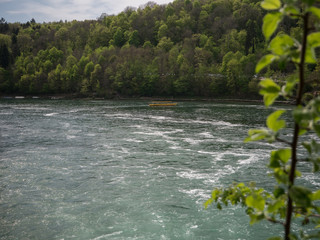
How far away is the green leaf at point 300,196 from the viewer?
1732 mm

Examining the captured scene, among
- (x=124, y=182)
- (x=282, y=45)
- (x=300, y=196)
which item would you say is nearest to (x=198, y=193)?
(x=124, y=182)

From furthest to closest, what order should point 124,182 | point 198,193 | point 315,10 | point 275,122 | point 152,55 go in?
point 152,55 < point 124,182 < point 198,193 < point 275,122 < point 315,10

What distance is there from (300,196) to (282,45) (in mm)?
909

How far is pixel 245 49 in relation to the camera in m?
133

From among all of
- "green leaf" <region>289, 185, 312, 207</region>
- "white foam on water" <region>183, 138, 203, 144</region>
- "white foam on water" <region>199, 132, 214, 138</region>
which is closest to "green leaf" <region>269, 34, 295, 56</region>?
"green leaf" <region>289, 185, 312, 207</region>

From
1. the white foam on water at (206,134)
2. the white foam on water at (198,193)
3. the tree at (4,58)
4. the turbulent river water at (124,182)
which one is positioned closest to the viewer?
the turbulent river water at (124,182)

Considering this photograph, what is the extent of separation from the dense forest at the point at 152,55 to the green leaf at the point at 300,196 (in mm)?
76231

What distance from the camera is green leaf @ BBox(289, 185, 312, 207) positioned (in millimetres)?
1732

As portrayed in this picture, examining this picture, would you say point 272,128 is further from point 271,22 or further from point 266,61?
point 271,22

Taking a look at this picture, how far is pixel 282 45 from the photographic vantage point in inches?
72.3

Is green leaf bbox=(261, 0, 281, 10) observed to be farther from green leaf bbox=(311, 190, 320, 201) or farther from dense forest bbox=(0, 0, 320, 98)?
dense forest bbox=(0, 0, 320, 98)

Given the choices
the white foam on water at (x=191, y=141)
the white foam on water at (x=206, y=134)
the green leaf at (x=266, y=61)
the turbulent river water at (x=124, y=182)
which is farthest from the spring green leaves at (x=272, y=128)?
the white foam on water at (x=206, y=134)

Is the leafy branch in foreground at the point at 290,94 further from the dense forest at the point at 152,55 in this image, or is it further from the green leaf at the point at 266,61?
the dense forest at the point at 152,55

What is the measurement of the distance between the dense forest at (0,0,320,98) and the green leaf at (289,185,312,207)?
76.2 meters
